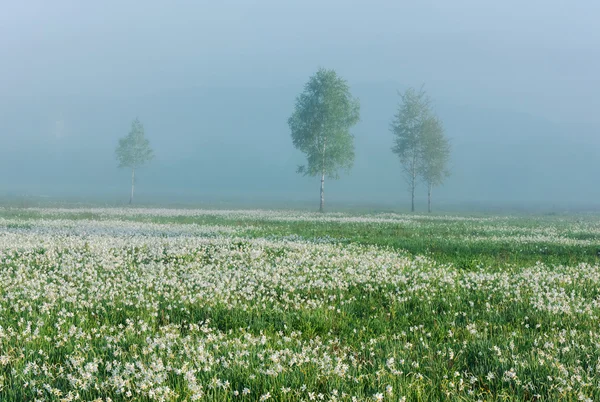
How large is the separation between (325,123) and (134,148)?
41.4 meters

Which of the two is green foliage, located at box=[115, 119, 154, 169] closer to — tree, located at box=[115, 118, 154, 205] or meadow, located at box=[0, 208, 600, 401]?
tree, located at box=[115, 118, 154, 205]

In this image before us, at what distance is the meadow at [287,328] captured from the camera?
177 inches

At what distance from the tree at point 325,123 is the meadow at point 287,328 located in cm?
Answer: 4714

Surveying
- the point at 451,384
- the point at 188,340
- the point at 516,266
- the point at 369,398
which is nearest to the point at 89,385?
the point at 188,340

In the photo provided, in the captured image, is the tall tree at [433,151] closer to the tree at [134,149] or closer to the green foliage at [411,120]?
the green foliage at [411,120]

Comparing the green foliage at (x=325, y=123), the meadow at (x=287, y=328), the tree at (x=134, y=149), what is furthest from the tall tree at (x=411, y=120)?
the meadow at (x=287, y=328)

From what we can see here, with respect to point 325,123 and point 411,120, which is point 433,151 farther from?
point 325,123

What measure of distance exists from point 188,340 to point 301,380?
1.89 metres

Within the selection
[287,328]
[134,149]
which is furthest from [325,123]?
[287,328]

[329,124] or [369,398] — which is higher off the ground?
[329,124]

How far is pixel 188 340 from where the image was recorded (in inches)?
231

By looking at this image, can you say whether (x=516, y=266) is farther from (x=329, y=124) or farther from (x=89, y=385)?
(x=329, y=124)

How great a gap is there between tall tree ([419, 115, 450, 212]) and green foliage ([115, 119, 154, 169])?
47796mm

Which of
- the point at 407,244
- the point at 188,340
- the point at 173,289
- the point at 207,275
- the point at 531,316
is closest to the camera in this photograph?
the point at 188,340
